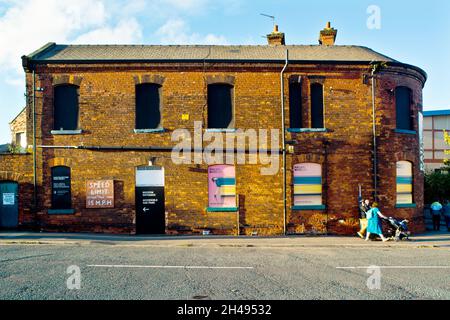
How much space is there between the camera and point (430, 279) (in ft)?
29.1

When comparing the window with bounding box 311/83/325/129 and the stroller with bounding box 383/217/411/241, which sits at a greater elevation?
the window with bounding box 311/83/325/129

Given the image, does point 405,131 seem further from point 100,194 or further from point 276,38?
point 100,194

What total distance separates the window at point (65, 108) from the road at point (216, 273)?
6.14m

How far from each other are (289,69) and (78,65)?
874 centimetres

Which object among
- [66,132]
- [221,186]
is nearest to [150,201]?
[221,186]

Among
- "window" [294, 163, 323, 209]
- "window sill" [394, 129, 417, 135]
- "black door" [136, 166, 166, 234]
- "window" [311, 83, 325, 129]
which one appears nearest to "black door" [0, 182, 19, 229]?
Result: "black door" [136, 166, 166, 234]

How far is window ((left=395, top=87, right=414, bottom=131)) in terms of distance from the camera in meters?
19.8

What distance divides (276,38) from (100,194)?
1175cm

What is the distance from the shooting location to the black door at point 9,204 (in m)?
18.1

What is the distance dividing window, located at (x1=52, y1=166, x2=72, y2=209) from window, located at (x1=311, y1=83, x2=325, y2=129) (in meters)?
10.5

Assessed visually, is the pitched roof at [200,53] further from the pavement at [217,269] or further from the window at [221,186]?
the pavement at [217,269]

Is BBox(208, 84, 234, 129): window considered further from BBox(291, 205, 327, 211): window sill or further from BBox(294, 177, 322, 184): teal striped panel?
BBox(291, 205, 327, 211): window sill

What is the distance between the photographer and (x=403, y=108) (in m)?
19.9
